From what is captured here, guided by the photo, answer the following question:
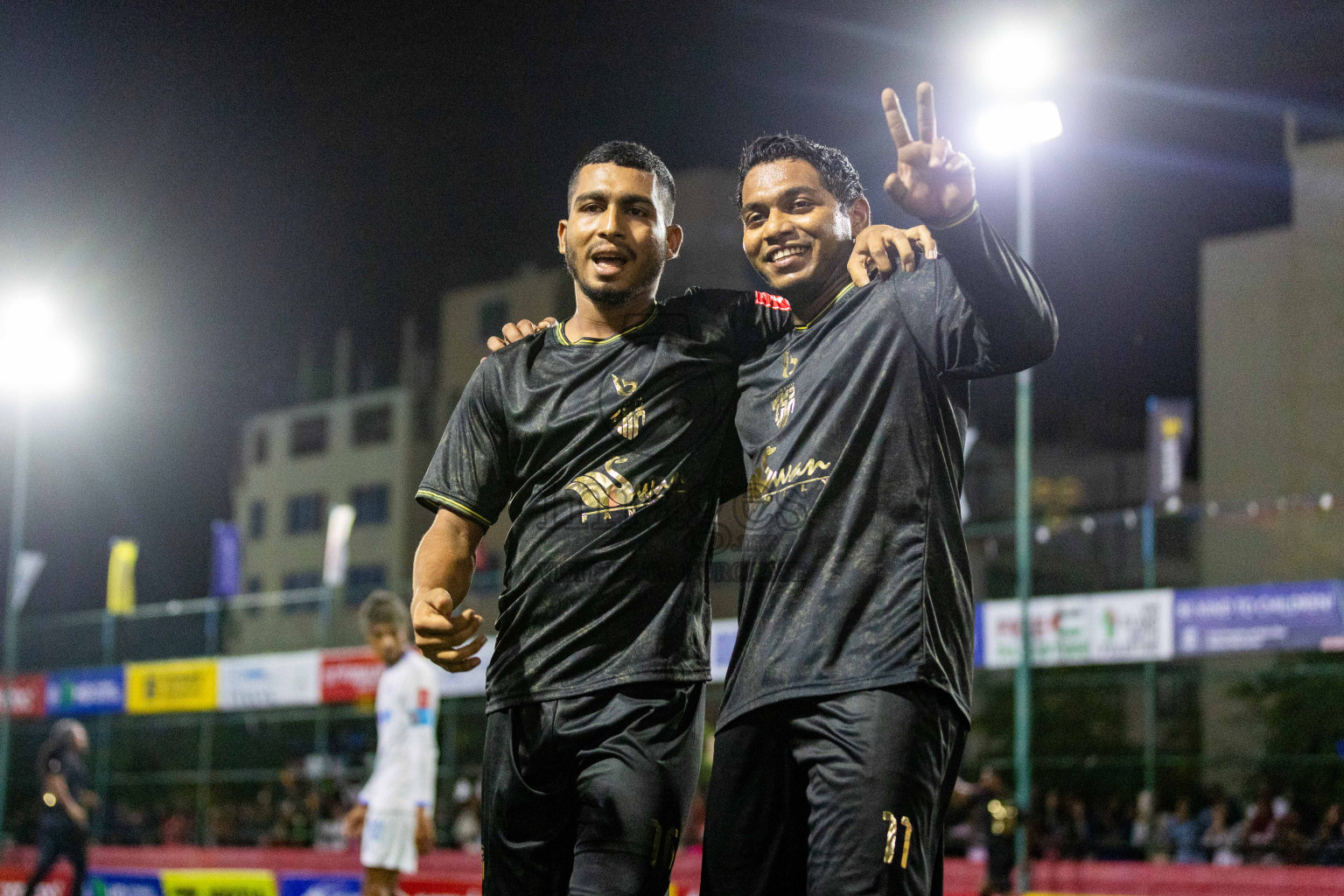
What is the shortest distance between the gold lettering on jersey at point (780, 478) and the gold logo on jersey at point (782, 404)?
66 millimetres

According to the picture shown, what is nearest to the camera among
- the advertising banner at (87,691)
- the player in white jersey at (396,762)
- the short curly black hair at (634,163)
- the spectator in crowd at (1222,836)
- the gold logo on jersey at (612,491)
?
the gold logo on jersey at (612,491)

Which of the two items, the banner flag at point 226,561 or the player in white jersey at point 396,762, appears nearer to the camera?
the player in white jersey at point 396,762

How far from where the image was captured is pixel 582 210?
3.64 meters

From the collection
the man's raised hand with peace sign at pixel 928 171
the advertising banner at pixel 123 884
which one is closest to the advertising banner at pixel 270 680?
the advertising banner at pixel 123 884

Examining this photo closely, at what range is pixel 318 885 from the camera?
12523 millimetres

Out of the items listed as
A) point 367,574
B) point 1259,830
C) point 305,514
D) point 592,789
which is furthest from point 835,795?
point 305,514

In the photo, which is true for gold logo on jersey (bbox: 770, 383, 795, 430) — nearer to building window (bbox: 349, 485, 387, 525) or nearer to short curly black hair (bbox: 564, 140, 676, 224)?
short curly black hair (bbox: 564, 140, 676, 224)

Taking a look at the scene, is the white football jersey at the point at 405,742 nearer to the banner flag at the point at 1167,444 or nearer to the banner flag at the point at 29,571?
the banner flag at the point at 1167,444

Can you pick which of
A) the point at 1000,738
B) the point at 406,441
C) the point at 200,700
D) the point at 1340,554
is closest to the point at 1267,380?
the point at 1000,738

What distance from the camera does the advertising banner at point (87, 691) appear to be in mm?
23656

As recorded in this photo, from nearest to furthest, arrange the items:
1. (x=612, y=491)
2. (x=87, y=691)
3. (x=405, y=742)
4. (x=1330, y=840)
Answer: (x=612, y=491)
(x=405, y=742)
(x=1330, y=840)
(x=87, y=691)

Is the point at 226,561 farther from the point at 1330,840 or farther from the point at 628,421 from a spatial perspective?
the point at 628,421

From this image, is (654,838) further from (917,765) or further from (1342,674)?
(1342,674)

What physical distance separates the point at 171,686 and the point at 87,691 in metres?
2.28
